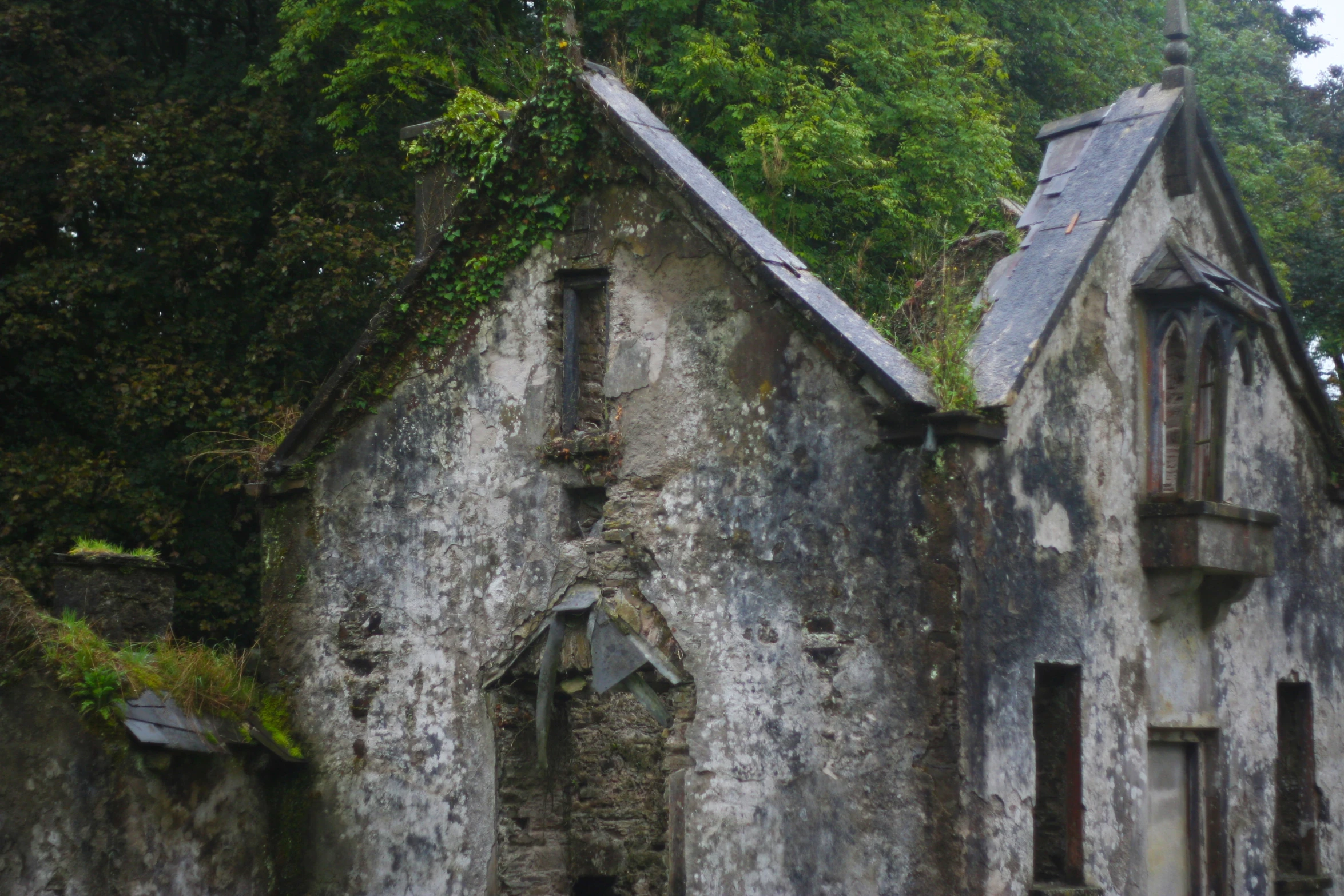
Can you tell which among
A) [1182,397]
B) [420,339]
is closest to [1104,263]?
[1182,397]

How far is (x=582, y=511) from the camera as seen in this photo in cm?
946

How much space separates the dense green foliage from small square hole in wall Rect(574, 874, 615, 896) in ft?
20.0

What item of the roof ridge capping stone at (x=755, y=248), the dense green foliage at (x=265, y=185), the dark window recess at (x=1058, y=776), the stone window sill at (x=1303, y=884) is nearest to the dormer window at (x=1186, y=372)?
the dark window recess at (x=1058, y=776)

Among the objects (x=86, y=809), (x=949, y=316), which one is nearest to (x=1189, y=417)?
(x=949, y=316)

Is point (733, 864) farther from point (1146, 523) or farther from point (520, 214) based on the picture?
point (520, 214)

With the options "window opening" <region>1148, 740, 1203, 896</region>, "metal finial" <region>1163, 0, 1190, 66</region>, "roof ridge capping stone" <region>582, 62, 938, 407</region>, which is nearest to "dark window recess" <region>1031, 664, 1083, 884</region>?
"window opening" <region>1148, 740, 1203, 896</region>

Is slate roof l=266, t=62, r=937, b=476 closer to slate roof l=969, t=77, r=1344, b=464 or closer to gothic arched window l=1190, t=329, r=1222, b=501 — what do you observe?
slate roof l=969, t=77, r=1344, b=464

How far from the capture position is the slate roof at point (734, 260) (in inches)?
315

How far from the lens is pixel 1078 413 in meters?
8.73

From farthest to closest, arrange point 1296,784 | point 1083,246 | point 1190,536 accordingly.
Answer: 1. point 1296,784
2. point 1190,536
3. point 1083,246

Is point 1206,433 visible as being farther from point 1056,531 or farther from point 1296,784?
point 1296,784

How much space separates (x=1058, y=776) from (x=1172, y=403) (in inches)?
111

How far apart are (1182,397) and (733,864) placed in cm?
443

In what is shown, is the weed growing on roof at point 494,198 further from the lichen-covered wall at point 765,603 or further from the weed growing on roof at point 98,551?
the weed growing on roof at point 98,551
